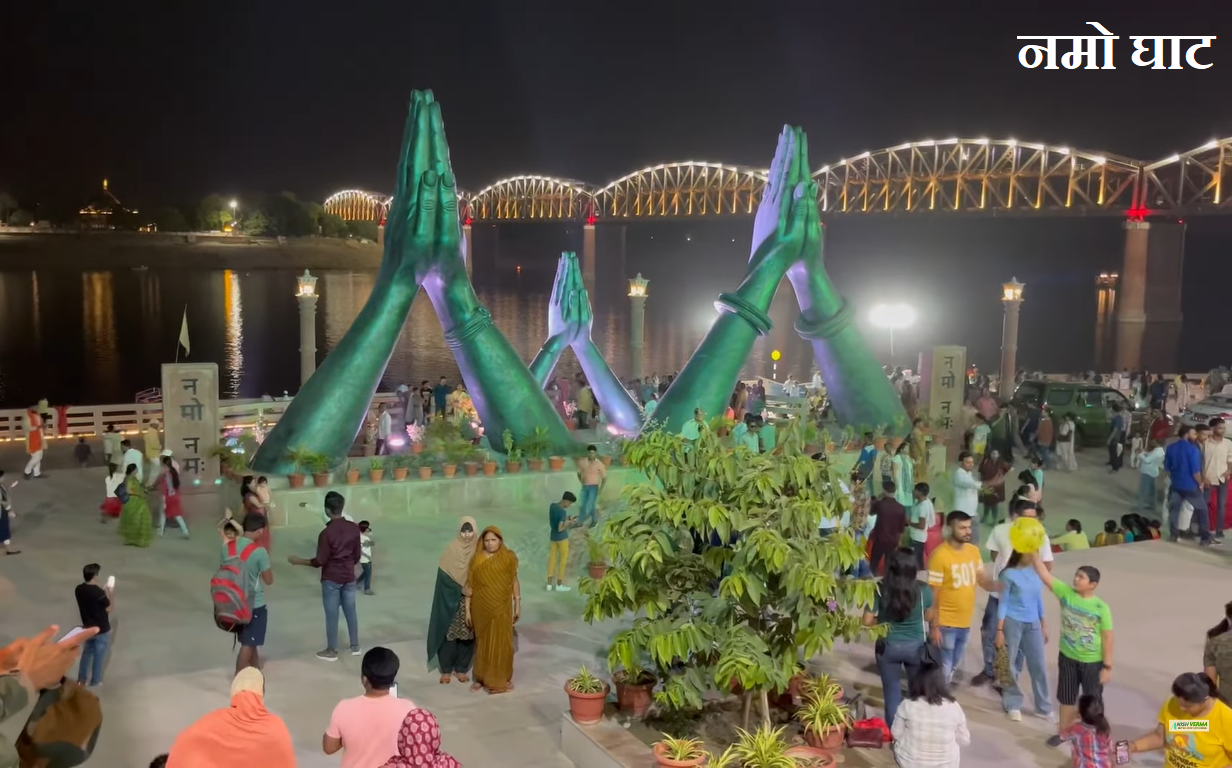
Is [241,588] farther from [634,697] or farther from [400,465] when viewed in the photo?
[400,465]

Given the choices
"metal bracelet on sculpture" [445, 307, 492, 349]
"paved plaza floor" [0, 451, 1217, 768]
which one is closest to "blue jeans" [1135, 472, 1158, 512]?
"paved plaza floor" [0, 451, 1217, 768]

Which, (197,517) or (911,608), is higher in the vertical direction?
(911,608)

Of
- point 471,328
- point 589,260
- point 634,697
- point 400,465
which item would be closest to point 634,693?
point 634,697

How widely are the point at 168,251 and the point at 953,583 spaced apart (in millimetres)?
110736

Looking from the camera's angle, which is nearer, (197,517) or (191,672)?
(191,672)

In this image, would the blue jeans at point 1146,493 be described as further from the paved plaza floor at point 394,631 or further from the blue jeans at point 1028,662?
the blue jeans at point 1028,662

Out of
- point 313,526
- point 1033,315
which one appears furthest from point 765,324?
point 1033,315

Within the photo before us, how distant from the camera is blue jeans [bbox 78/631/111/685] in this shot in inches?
274

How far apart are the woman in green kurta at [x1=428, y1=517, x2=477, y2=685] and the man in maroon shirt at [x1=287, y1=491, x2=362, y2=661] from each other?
650mm

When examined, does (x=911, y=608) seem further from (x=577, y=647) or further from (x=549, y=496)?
(x=549, y=496)

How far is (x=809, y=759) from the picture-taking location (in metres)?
5.34

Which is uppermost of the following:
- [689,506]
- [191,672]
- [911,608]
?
[689,506]

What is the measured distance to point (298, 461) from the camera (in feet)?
38.7

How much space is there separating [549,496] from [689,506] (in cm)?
736
